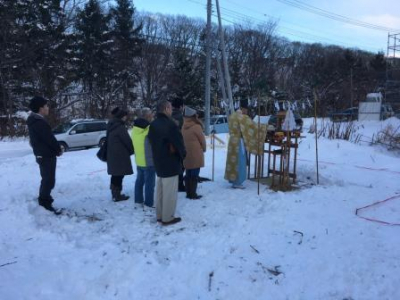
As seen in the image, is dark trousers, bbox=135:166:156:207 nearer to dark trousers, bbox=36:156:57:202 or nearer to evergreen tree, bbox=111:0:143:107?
dark trousers, bbox=36:156:57:202

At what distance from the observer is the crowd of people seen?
5.23 meters

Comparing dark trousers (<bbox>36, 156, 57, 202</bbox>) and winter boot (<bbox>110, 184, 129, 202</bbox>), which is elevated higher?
dark trousers (<bbox>36, 156, 57, 202</bbox>)

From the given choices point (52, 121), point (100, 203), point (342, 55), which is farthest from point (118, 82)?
point (342, 55)

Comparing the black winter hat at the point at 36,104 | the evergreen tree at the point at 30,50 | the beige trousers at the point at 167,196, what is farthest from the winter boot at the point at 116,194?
the evergreen tree at the point at 30,50

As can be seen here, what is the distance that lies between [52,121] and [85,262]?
23.1 meters

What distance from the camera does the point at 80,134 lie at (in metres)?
18.0

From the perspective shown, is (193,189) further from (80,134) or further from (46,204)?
(80,134)

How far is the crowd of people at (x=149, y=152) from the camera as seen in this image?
17.2 feet

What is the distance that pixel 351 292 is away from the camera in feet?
11.8

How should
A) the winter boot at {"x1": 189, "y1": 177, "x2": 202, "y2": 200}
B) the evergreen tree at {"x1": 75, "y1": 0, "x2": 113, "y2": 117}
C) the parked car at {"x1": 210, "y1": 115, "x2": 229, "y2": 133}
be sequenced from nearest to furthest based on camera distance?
the winter boot at {"x1": 189, "y1": 177, "x2": 202, "y2": 200} → the parked car at {"x1": 210, "y1": 115, "x2": 229, "y2": 133} → the evergreen tree at {"x1": 75, "y1": 0, "x2": 113, "y2": 117}

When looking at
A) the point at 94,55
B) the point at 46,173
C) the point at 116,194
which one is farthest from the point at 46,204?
the point at 94,55

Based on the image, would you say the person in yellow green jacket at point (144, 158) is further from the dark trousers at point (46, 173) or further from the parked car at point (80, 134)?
the parked car at point (80, 134)

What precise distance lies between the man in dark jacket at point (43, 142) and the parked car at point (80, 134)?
482 inches

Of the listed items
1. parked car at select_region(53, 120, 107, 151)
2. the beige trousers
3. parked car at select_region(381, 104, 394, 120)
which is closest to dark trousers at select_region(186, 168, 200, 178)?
the beige trousers
